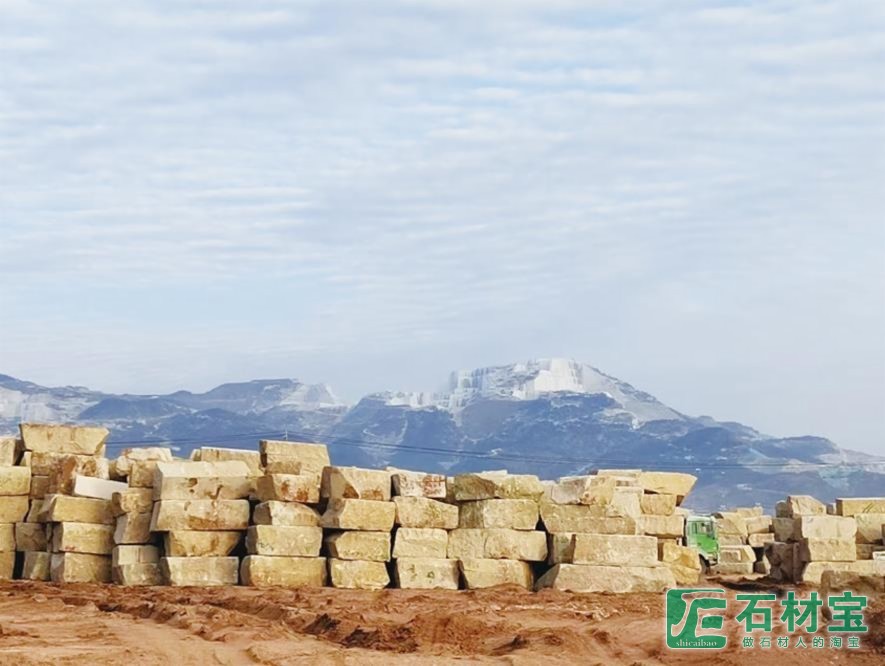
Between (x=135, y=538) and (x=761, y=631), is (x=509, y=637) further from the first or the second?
(x=135, y=538)

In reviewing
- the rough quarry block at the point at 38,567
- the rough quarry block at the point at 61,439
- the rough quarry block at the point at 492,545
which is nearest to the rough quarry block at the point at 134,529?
the rough quarry block at the point at 38,567

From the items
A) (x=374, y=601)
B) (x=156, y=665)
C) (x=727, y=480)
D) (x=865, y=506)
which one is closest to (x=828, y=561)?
(x=865, y=506)

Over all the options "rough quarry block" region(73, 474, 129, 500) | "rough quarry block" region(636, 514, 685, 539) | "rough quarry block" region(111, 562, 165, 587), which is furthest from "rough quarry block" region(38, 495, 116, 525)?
"rough quarry block" region(636, 514, 685, 539)

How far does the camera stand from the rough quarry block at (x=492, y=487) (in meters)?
20.9

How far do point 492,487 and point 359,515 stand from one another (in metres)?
2.22

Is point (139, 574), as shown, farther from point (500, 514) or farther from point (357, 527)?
point (500, 514)

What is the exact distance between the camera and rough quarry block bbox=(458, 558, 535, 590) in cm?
2033

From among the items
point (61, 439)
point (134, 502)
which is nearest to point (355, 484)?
point (134, 502)

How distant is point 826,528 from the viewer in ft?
80.3

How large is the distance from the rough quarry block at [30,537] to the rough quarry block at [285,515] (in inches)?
170

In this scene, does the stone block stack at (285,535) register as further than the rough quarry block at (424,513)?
No

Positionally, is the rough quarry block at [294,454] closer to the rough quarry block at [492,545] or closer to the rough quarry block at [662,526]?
the rough quarry block at [492,545]

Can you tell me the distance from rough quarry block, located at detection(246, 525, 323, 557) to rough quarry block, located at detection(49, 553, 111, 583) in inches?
110

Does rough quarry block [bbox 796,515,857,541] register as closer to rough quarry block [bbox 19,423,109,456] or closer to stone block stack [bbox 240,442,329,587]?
stone block stack [bbox 240,442,329,587]
